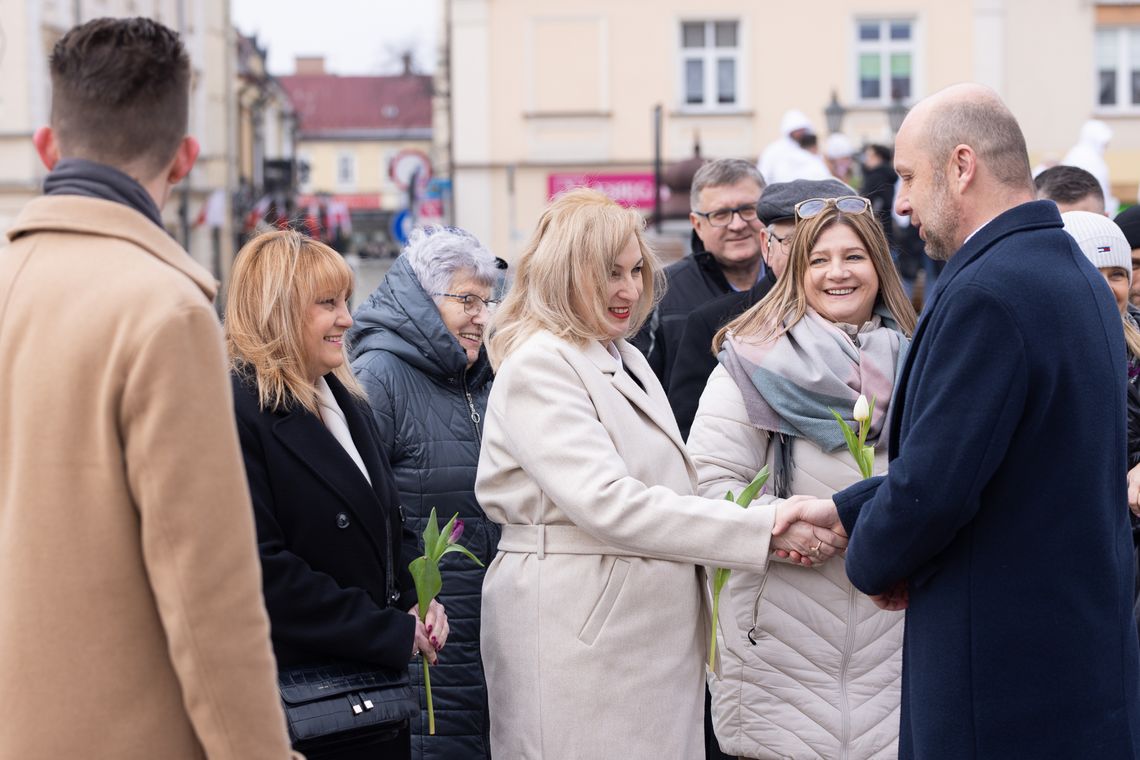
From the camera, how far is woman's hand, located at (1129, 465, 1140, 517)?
4.52 meters

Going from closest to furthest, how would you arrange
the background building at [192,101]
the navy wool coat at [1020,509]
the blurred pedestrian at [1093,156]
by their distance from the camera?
the navy wool coat at [1020,509] < the blurred pedestrian at [1093,156] < the background building at [192,101]

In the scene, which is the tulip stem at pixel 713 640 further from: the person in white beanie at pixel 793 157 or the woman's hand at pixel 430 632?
the person in white beanie at pixel 793 157

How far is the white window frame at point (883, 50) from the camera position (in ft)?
93.5

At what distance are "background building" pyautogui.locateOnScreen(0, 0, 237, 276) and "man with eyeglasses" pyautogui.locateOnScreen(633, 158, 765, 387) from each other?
56.1 feet

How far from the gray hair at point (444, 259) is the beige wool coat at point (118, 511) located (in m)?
2.43

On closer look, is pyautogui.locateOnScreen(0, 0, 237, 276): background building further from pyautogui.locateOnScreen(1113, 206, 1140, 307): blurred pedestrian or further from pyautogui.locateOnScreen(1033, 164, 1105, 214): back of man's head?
pyautogui.locateOnScreen(1113, 206, 1140, 307): blurred pedestrian

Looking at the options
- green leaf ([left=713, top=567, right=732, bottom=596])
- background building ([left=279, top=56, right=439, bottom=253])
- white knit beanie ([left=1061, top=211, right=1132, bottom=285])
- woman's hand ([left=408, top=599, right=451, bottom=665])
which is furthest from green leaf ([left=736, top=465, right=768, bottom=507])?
background building ([left=279, top=56, right=439, bottom=253])

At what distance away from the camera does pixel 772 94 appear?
28.5 m

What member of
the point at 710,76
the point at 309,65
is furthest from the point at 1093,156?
the point at 309,65

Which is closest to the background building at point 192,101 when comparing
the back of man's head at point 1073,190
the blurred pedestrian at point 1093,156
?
the blurred pedestrian at point 1093,156

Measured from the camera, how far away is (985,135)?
10.5 feet

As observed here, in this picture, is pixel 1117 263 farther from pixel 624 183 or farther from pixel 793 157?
pixel 624 183

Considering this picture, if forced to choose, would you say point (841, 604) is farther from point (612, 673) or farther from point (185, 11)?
point (185, 11)

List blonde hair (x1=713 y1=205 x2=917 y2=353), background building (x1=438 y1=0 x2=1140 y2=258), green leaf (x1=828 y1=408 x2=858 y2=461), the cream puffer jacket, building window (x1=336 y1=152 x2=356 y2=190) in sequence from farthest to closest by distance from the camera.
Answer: building window (x1=336 y1=152 x2=356 y2=190) < background building (x1=438 y1=0 x2=1140 y2=258) < blonde hair (x1=713 y1=205 x2=917 y2=353) < the cream puffer jacket < green leaf (x1=828 y1=408 x2=858 y2=461)
